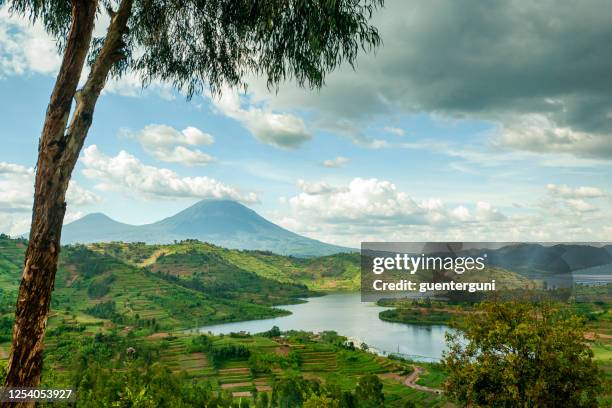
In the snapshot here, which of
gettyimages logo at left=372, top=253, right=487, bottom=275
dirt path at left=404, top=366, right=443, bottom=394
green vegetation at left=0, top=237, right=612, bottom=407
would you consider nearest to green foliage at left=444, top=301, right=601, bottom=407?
green vegetation at left=0, top=237, right=612, bottom=407

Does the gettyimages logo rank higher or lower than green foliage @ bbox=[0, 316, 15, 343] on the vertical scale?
higher

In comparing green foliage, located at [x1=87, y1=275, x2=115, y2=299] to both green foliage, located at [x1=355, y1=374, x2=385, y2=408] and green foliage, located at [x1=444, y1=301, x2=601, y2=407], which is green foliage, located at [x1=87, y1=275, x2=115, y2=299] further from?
green foliage, located at [x1=444, y1=301, x2=601, y2=407]

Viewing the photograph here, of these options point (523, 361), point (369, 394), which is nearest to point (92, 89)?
point (523, 361)

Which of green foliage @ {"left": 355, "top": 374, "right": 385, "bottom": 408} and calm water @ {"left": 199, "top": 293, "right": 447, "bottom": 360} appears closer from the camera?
green foliage @ {"left": 355, "top": 374, "right": 385, "bottom": 408}

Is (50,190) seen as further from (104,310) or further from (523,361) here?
(104,310)

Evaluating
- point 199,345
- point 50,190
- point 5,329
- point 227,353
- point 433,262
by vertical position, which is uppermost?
point 50,190

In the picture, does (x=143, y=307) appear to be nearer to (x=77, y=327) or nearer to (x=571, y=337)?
(x=77, y=327)

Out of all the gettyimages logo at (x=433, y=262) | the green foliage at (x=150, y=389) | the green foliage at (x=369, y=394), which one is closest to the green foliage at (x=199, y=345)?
the green foliage at (x=369, y=394)
